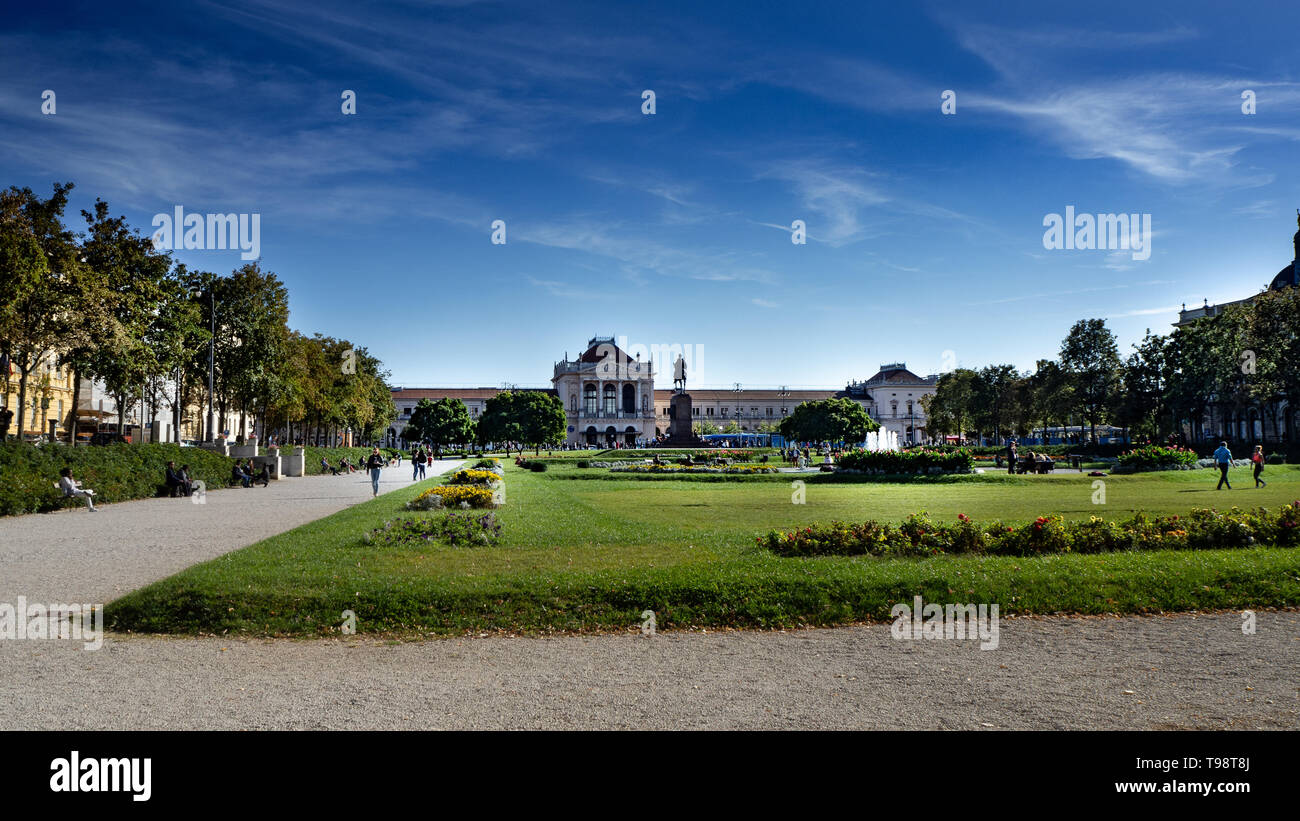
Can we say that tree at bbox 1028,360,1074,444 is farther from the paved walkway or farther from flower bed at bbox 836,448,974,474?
the paved walkway

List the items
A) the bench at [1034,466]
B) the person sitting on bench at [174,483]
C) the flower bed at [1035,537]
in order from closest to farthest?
the flower bed at [1035,537] < the person sitting on bench at [174,483] < the bench at [1034,466]

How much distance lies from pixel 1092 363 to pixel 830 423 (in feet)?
77.1

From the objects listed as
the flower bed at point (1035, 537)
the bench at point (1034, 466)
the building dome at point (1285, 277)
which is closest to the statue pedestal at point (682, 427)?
the bench at point (1034, 466)

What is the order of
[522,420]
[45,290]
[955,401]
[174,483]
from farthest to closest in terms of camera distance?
[955,401] → [522,420] → [174,483] → [45,290]

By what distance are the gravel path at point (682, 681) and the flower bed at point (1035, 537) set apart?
3.29 metres

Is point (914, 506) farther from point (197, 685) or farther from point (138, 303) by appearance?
point (138, 303)

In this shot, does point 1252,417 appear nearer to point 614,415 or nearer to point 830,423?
point 830,423

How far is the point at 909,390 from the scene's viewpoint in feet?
510

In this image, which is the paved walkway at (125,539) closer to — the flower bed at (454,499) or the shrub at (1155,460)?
the flower bed at (454,499)

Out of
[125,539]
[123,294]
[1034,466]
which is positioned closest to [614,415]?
[1034,466]

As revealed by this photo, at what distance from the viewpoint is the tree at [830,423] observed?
68.8m

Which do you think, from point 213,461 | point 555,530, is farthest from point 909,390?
point 555,530

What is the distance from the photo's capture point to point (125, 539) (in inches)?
619
